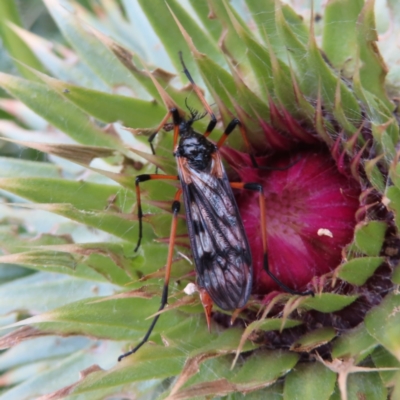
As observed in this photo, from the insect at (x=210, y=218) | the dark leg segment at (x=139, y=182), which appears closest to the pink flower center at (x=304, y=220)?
the insect at (x=210, y=218)

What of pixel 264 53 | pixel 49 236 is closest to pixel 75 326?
pixel 49 236

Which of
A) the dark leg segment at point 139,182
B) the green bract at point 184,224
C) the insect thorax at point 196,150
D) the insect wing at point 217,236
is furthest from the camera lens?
the insect thorax at point 196,150

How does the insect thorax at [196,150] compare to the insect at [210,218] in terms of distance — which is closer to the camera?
the insect at [210,218]

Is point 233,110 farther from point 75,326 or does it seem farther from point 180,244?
point 75,326

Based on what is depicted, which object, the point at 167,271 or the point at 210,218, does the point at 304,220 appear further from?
the point at 167,271

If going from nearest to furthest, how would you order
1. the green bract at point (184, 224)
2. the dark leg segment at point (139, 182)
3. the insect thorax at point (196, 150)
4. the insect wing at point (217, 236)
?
the green bract at point (184, 224) → the insect wing at point (217, 236) → the dark leg segment at point (139, 182) → the insect thorax at point (196, 150)

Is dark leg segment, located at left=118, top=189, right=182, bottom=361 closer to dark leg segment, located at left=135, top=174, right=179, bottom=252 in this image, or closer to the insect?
the insect

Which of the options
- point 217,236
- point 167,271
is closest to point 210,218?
point 217,236

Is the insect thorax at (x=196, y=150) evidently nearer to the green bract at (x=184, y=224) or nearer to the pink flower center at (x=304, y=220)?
the green bract at (x=184, y=224)
